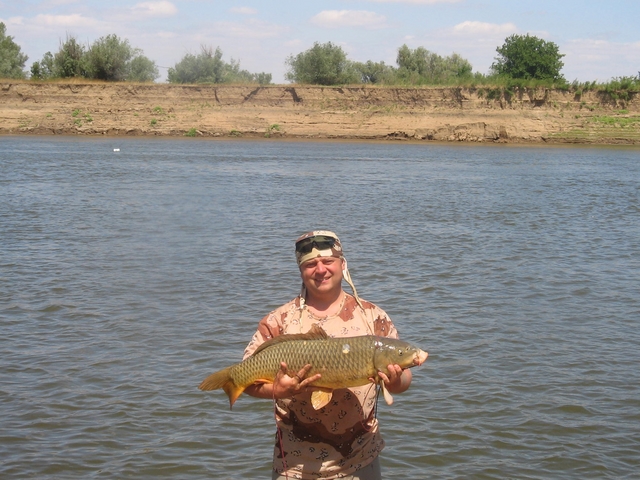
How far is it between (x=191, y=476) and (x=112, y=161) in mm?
28600

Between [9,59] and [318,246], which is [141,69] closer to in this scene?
[9,59]

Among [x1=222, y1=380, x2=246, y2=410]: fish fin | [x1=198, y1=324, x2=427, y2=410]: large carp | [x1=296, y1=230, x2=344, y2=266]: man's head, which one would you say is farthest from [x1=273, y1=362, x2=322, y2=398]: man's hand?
[x1=296, y1=230, x2=344, y2=266]: man's head

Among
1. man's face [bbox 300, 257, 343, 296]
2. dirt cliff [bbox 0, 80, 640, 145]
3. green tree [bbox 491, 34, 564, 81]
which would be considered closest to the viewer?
man's face [bbox 300, 257, 343, 296]

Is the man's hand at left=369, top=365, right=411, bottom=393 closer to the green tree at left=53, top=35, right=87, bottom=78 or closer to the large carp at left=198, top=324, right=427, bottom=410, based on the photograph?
the large carp at left=198, top=324, right=427, bottom=410

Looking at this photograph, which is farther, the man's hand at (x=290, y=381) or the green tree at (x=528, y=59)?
the green tree at (x=528, y=59)

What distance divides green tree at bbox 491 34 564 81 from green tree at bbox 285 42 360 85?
12510 millimetres

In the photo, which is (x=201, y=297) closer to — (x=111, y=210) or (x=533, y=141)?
(x=111, y=210)

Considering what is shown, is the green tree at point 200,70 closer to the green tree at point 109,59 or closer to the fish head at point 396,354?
the green tree at point 109,59

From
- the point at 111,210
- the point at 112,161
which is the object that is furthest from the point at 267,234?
the point at 112,161

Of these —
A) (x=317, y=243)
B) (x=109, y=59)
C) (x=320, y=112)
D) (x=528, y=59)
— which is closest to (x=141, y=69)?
(x=109, y=59)

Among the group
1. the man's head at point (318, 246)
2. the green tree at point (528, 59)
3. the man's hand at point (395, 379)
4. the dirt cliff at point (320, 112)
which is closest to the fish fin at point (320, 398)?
the man's hand at point (395, 379)

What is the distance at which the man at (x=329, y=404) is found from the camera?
3809 mm

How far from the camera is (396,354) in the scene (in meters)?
3.50

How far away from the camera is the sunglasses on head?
3.90m
